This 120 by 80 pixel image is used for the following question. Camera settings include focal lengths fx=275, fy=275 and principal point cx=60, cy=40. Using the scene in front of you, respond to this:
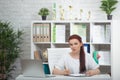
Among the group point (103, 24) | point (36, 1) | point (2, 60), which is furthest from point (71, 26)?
point (2, 60)

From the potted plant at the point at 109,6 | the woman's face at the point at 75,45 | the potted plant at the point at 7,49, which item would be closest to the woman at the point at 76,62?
the woman's face at the point at 75,45

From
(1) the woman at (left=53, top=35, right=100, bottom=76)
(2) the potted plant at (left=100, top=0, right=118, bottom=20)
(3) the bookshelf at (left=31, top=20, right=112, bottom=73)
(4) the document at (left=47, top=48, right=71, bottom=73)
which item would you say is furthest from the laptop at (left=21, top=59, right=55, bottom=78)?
(2) the potted plant at (left=100, top=0, right=118, bottom=20)

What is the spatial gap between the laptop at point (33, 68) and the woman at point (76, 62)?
0.44 m

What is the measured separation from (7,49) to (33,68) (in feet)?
6.12

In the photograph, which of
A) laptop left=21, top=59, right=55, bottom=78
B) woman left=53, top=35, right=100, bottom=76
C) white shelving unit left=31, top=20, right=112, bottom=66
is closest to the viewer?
laptop left=21, top=59, right=55, bottom=78

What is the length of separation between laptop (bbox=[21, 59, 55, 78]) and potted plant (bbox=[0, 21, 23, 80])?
1.70 m

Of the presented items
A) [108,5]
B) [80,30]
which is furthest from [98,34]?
[108,5]

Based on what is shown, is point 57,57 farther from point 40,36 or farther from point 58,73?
point 40,36

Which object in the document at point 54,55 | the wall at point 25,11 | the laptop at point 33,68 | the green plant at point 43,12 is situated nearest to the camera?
the laptop at point 33,68

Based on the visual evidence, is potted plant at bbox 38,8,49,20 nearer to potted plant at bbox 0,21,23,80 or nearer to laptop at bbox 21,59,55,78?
potted plant at bbox 0,21,23,80

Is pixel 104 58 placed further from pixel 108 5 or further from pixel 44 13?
pixel 44 13

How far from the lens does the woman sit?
12.2 ft

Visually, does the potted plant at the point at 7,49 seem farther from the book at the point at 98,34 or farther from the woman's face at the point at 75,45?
the woman's face at the point at 75,45

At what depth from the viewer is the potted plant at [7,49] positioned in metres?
4.93
